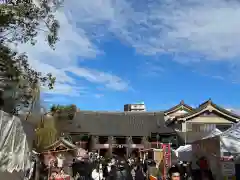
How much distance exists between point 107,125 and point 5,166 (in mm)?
42532

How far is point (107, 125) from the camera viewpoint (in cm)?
5172

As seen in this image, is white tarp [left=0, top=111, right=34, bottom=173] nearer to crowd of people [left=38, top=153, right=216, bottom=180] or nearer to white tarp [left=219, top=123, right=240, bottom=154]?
crowd of people [left=38, top=153, right=216, bottom=180]

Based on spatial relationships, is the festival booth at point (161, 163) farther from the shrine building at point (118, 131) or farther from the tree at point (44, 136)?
the shrine building at point (118, 131)

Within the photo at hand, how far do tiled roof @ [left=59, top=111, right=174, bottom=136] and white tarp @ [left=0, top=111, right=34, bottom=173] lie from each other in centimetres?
3679

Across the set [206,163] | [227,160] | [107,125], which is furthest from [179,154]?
[107,125]

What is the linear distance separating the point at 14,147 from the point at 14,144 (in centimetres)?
8

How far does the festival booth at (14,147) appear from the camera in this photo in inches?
360

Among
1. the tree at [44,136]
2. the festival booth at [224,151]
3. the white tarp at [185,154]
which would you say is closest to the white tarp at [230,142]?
the festival booth at [224,151]

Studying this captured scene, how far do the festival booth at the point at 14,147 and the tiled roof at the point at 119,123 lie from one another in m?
36.8

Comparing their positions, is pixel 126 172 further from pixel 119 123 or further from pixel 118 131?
pixel 119 123

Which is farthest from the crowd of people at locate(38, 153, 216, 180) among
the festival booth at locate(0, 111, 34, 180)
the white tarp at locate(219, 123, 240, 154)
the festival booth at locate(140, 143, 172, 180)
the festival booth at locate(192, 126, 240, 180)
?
the festival booth at locate(0, 111, 34, 180)

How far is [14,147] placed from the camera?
32.2ft

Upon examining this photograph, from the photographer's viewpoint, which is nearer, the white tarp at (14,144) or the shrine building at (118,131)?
the white tarp at (14,144)

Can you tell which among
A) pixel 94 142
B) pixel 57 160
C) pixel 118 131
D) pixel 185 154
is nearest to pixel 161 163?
pixel 185 154
